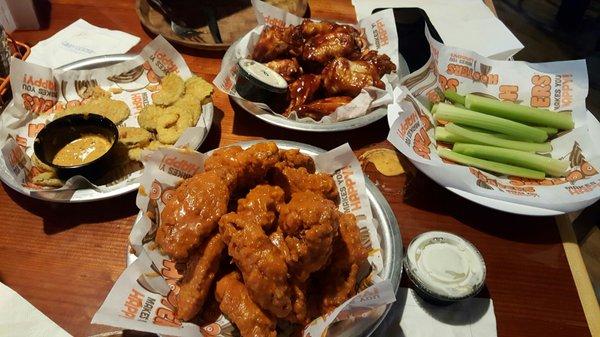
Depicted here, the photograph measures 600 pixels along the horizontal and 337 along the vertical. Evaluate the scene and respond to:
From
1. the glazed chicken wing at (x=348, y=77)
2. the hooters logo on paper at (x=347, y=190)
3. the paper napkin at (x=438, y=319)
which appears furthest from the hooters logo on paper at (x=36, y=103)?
the paper napkin at (x=438, y=319)

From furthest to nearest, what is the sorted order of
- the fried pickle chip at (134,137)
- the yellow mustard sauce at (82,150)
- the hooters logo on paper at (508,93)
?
1. the hooters logo on paper at (508,93)
2. the fried pickle chip at (134,137)
3. the yellow mustard sauce at (82,150)

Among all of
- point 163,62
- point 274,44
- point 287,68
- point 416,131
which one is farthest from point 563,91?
point 163,62

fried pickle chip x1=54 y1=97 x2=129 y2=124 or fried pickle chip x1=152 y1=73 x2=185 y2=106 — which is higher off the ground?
fried pickle chip x1=152 y1=73 x2=185 y2=106

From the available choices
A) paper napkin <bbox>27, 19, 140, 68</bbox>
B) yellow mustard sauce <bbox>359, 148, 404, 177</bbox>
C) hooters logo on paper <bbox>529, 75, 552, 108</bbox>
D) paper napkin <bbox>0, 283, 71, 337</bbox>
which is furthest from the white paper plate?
paper napkin <bbox>27, 19, 140, 68</bbox>

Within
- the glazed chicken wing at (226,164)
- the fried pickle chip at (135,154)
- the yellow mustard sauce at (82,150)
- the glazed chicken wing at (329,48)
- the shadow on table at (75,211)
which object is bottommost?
the shadow on table at (75,211)

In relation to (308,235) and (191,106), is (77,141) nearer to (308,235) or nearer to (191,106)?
(191,106)

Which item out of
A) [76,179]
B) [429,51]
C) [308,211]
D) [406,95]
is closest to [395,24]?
[429,51]

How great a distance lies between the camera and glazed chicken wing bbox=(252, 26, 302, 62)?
283cm

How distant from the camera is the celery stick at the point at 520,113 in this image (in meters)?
2.51

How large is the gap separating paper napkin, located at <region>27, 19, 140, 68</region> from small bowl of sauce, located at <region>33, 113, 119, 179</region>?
2.63 ft

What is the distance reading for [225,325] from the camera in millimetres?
1685

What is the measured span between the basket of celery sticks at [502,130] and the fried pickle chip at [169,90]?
47.1 inches

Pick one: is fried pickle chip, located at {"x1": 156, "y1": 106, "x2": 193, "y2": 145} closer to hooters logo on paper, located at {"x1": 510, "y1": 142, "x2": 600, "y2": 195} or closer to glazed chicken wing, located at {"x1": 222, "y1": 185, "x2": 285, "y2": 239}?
glazed chicken wing, located at {"x1": 222, "y1": 185, "x2": 285, "y2": 239}

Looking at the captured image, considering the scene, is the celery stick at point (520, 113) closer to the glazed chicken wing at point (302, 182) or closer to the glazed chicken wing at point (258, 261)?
the glazed chicken wing at point (302, 182)
